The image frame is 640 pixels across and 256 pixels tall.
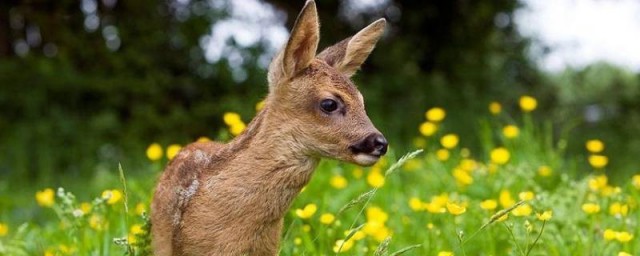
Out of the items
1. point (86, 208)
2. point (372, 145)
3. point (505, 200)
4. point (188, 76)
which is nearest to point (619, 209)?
point (505, 200)

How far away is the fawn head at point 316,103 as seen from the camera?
3.01 meters

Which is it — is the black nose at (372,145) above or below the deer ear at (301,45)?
below

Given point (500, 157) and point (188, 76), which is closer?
point (500, 157)

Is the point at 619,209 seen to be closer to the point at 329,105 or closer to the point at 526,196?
the point at 526,196

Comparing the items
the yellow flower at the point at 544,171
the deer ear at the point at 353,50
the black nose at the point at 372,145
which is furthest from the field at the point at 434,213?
the deer ear at the point at 353,50

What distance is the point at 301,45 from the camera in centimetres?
312

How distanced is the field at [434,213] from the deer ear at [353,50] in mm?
348

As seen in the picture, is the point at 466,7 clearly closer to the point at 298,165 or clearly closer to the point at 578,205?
the point at 578,205

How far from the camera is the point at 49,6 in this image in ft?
31.7

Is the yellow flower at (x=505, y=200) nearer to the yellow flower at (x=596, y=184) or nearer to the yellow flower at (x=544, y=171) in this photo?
the yellow flower at (x=596, y=184)

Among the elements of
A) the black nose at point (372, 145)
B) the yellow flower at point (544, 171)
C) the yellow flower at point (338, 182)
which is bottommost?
the black nose at point (372, 145)

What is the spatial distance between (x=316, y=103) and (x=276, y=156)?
20cm

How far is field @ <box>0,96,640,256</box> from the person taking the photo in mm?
3756

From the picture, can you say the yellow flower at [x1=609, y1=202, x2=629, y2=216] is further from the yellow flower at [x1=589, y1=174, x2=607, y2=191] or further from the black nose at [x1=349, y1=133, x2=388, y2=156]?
the black nose at [x1=349, y1=133, x2=388, y2=156]
